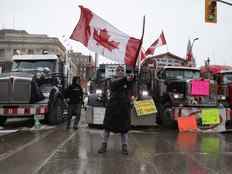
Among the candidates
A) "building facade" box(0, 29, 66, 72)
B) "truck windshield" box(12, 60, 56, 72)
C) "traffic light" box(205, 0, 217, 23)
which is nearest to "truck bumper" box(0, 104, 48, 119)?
"truck windshield" box(12, 60, 56, 72)

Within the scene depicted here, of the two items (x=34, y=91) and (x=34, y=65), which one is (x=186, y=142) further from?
(x=34, y=65)

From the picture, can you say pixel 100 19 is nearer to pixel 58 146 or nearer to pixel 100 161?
pixel 58 146

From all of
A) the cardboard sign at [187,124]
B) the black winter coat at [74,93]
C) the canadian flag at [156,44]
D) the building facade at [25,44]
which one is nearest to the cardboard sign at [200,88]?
the cardboard sign at [187,124]

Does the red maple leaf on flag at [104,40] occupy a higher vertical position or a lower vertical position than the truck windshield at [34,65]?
higher

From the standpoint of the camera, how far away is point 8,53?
7581cm

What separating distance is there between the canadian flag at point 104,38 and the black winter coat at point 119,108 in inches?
203

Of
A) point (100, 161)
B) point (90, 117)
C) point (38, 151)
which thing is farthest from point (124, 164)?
point (90, 117)

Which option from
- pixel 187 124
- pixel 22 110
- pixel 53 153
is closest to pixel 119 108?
pixel 53 153

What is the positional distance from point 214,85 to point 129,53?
134 inches

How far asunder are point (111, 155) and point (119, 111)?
89cm

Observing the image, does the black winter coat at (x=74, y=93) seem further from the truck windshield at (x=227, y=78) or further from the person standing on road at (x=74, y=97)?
the truck windshield at (x=227, y=78)

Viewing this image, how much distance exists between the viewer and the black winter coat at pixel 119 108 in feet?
28.0

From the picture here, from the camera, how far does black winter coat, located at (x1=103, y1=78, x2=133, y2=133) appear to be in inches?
336

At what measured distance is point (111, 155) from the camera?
8258 millimetres
